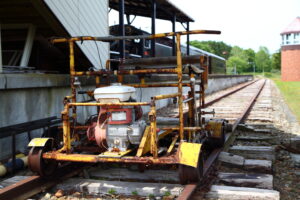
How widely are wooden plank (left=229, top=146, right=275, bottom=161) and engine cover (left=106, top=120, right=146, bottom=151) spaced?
2632 millimetres

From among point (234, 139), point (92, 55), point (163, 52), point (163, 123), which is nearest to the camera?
point (163, 123)

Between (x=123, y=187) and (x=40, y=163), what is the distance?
117 cm

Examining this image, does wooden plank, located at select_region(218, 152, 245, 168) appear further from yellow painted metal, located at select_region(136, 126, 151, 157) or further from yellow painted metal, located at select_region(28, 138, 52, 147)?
yellow painted metal, located at select_region(28, 138, 52, 147)

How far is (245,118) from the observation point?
11352 mm

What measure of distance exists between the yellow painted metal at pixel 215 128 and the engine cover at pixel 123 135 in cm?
232

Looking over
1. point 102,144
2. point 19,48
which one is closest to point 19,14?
point 19,48

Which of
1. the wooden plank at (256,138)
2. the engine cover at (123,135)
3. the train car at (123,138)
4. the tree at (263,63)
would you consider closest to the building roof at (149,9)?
the wooden plank at (256,138)

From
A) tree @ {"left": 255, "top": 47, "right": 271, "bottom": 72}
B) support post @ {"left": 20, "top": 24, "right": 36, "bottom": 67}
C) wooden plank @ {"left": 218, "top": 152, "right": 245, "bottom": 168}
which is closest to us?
wooden plank @ {"left": 218, "top": 152, "right": 245, "bottom": 168}

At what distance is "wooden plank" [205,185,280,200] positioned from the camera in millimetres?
3951

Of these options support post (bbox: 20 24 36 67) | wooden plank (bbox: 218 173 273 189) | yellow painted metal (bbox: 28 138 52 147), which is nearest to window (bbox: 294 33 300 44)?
support post (bbox: 20 24 36 67)

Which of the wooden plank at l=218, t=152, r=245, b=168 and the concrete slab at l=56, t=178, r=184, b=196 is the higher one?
the wooden plank at l=218, t=152, r=245, b=168

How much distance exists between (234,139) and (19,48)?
23.0 ft

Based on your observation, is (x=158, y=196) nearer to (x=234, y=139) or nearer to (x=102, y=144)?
(x=102, y=144)

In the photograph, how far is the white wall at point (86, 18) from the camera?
8445mm
